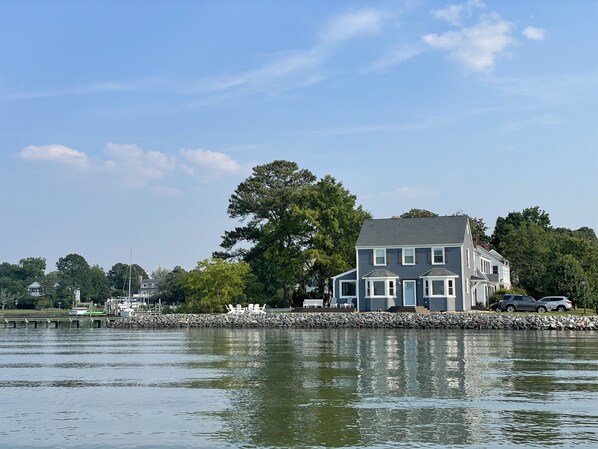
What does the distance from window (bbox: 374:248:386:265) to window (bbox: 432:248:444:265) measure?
4.15 m

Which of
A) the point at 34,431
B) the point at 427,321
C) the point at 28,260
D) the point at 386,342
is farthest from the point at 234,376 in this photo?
the point at 28,260

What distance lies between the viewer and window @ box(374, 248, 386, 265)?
206ft

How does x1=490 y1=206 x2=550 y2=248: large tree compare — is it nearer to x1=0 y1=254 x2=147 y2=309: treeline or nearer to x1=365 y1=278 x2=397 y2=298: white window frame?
x1=365 y1=278 x2=397 y2=298: white window frame

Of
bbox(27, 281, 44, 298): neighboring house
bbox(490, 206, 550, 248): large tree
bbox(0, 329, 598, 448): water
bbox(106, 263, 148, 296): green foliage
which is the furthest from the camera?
bbox(106, 263, 148, 296): green foliage

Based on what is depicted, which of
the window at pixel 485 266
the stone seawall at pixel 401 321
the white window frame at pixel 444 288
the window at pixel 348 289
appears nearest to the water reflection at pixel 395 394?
the stone seawall at pixel 401 321

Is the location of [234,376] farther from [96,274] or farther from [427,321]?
[96,274]

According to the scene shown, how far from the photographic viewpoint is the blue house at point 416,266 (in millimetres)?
60750

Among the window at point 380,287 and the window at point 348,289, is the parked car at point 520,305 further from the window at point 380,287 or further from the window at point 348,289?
the window at point 348,289

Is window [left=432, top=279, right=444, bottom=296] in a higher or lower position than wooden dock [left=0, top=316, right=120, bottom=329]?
higher

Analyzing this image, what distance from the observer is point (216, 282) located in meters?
70.8

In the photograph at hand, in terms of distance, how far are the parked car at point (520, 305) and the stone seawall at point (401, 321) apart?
19.0 ft

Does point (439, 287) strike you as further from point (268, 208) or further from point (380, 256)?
point (268, 208)

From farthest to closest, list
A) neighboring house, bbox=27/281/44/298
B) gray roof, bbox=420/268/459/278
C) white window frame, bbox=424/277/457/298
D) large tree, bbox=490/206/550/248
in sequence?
1. neighboring house, bbox=27/281/44/298
2. large tree, bbox=490/206/550/248
3. white window frame, bbox=424/277/457/298
4. gray roof, bbox=420/268/459/278

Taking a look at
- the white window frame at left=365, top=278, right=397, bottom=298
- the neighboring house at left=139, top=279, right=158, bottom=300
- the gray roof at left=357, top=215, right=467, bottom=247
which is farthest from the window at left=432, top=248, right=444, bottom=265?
the neighboring house at left=139, top=279, right=158, bottom=300
